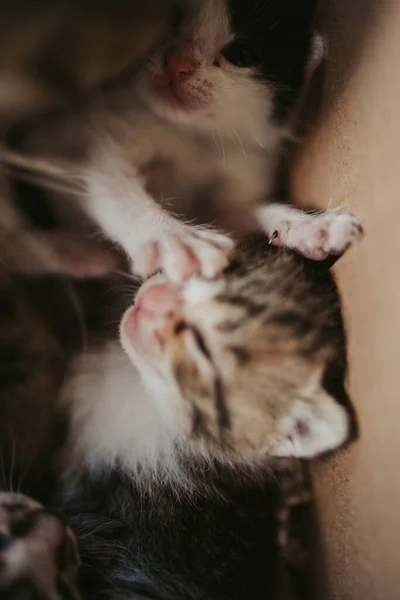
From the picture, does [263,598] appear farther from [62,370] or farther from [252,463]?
[62,370]

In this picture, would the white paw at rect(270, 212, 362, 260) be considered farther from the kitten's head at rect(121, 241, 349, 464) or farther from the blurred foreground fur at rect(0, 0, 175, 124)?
the blurred foreground fur at rect(0, 0, 175, 124)

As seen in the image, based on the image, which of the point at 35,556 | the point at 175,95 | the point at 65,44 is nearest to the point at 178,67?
Result: the point at 175,95

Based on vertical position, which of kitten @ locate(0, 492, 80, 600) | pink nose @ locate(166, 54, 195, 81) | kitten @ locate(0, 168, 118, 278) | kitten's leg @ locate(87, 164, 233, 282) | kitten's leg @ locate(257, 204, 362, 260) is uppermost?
pink nose @ locate(166, 54, 195, 81)

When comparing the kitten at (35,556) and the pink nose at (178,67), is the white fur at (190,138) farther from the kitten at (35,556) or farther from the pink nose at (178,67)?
the kitten at (35,556)

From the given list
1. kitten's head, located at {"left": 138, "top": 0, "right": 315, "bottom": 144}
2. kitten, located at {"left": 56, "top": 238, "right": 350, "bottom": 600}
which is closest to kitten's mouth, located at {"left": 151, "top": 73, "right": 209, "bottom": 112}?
kitten's head, located at {"left": 138, "top": 0, "right": 315, "bottom": 144}

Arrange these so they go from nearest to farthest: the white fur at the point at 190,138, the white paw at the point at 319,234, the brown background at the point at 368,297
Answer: the brown background at the point at 368,297, the white paw at the point at 319,234, the white fur at the point at 190,138

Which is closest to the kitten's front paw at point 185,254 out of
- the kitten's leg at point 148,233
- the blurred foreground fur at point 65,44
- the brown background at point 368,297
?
the kitten's leg at point 148,233

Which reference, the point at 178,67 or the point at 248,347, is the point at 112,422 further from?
the point at 178,67

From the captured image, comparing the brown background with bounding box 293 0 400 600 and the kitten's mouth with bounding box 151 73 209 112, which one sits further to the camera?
the kitten's mouth with bounding box 151 73 209 112
